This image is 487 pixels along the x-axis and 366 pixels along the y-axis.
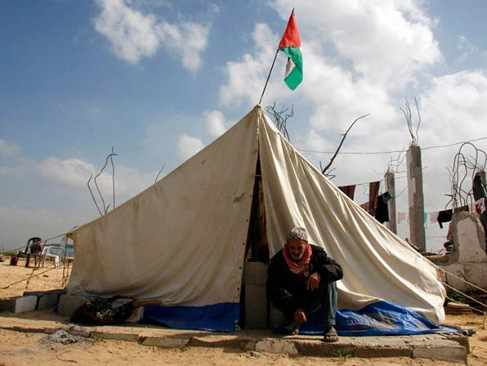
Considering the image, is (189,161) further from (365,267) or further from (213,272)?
(365,267)

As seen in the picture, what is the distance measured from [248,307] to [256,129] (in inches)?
81.5

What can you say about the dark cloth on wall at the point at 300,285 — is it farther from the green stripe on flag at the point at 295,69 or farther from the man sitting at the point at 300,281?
the green stripe on flag at the point at 295,69

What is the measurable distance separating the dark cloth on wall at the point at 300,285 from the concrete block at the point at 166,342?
96cm

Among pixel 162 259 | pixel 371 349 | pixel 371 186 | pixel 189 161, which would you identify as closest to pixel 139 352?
pixel 162 259

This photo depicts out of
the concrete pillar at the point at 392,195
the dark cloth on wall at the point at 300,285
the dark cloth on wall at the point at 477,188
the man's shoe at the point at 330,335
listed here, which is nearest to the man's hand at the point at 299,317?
the dark cloth on wall at the point at 300,285

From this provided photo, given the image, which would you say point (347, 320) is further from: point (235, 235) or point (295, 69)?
point (295, 69)

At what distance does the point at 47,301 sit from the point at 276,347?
3620 millimetres

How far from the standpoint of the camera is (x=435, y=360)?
358cm

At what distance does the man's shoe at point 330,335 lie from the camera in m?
3.78

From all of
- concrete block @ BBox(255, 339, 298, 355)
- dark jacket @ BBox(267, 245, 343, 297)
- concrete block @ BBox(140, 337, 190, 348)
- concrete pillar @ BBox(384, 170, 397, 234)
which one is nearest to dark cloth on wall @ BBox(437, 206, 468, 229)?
concrete pillar @ BBox(384, 170, 397, 234)

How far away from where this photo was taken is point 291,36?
17.9 feet

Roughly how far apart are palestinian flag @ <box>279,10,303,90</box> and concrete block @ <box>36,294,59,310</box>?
14.4 feet

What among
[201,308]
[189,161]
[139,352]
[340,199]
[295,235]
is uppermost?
[189,161]

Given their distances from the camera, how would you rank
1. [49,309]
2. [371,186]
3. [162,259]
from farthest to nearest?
[371,186], [49,309], [162,259]
